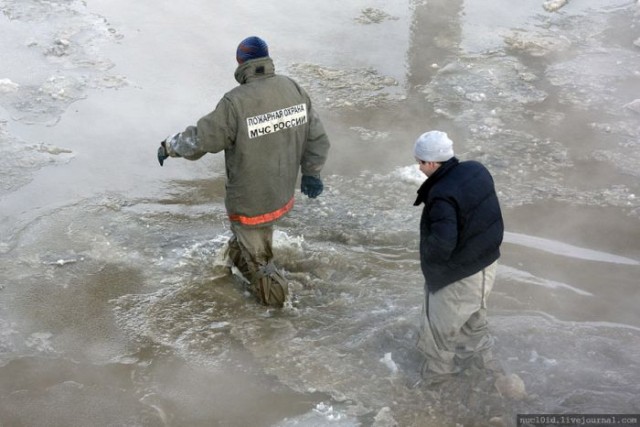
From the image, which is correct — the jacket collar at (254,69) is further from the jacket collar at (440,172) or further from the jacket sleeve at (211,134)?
the jacket collar at (440,172)

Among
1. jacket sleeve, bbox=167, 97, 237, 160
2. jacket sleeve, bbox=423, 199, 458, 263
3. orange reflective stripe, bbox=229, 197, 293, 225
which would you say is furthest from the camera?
orange reflective stripe, bbox=229, 197, 293, 225

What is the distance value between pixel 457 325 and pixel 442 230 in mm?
716

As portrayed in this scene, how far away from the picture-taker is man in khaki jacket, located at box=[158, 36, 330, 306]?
4133mm

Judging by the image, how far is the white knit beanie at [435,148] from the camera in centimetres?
348

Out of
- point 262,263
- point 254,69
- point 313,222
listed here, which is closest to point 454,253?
point 262,263

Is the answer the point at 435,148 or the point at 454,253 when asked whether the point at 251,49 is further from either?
the point at 454,253

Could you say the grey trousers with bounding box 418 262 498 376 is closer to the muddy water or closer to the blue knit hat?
the muddy water

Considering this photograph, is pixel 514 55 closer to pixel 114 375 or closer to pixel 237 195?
pixel 237 195

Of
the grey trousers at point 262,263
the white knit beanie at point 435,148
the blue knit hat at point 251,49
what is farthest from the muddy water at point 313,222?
the blue knit hat at point 251,49

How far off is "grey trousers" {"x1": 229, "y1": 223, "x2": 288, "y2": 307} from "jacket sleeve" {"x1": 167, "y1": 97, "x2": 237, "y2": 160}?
2.31 ft

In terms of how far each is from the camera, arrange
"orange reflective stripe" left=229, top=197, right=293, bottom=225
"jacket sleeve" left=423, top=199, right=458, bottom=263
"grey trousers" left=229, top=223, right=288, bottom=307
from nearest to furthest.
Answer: "jacket sleeve" left=423, top=199, right=458, bottom=263, "orange reflective stripe" left=229, top=197, right=293, bottom=225, "grey trousers" left=229, top=223, right=288, bottom=307

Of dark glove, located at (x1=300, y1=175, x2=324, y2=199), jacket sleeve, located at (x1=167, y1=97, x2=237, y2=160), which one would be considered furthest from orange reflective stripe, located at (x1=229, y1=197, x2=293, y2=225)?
jacket sleeve, located at (x1=167, y1=97, x2=237, y2=160)

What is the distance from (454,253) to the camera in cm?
364

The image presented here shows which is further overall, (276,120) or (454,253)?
(276,120)
